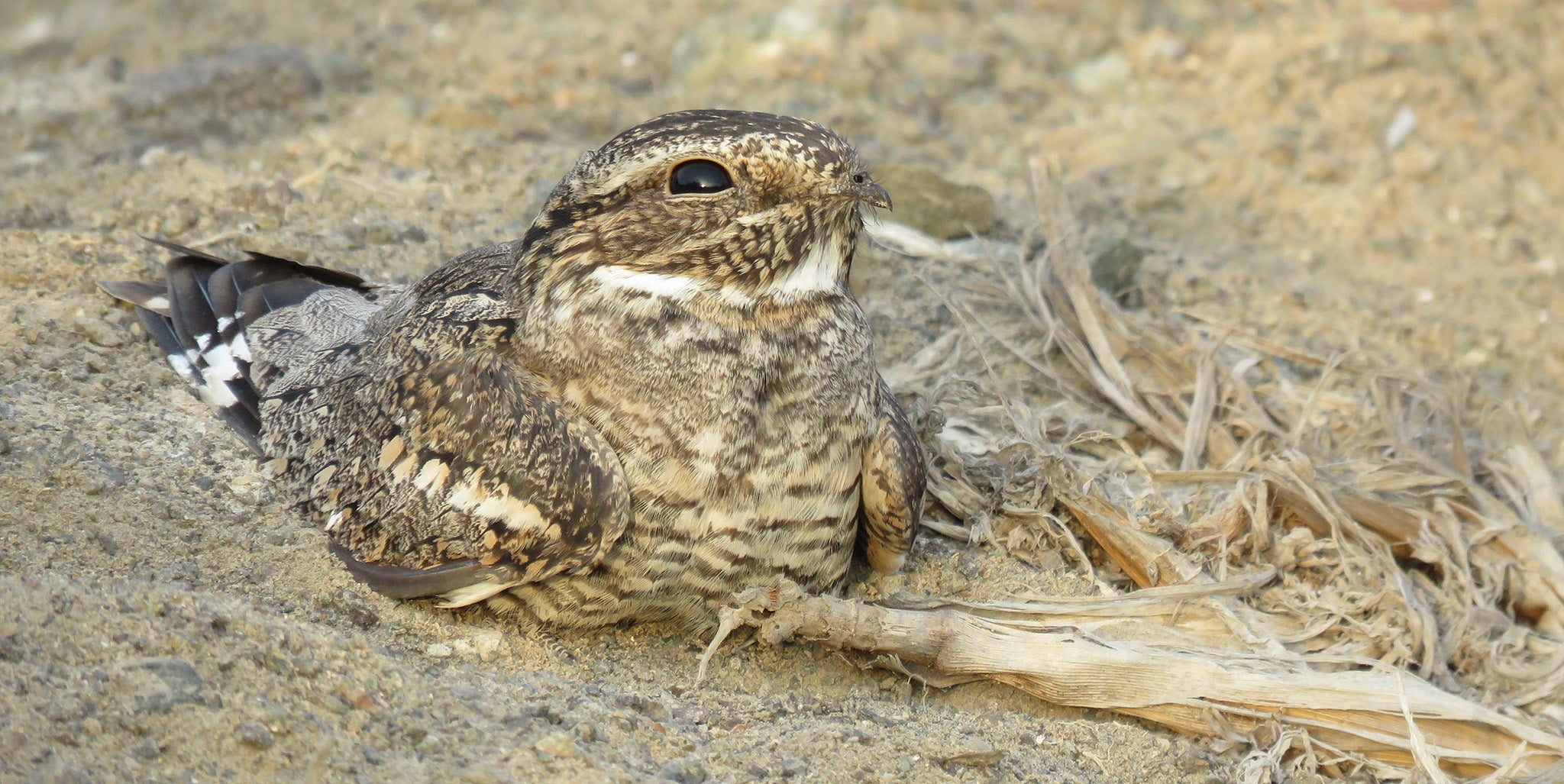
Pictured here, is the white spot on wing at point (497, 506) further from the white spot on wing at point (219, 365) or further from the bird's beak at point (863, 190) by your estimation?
the white spot on wing at point (219, 365)

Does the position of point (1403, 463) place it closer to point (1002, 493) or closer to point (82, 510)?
point (1002, 493)

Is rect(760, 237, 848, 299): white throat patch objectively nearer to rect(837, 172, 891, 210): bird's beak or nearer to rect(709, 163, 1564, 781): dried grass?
rect(837, 172, 891, 210): bird's beak

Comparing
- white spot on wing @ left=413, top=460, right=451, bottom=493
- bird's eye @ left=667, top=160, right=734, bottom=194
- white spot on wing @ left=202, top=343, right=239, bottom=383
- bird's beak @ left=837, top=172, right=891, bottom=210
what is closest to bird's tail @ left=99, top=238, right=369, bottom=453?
white spot on wing @ left=202, top=343, right=239, bottom=383

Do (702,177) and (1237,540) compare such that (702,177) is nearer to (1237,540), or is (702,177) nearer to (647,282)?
(647,282)

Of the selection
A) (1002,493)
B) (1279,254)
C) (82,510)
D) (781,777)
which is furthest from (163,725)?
(1279,254)

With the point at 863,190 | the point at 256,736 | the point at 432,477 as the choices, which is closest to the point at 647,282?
the point at 863,190

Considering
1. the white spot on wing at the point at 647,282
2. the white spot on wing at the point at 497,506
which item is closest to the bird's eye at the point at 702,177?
the white spot on wing at the point at 647,282
